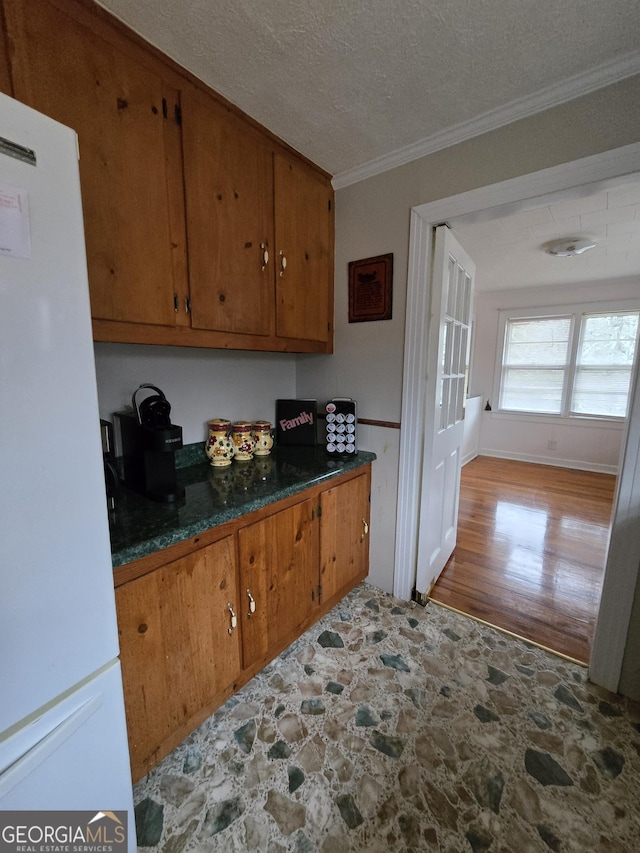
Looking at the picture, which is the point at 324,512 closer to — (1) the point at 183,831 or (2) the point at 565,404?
(1) the point at 183,831

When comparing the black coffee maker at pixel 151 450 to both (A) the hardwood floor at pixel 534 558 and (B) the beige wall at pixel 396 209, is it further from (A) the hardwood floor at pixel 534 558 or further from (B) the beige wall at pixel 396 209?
(A) the hardwood floor at pixel 534 558

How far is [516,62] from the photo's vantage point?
1.12 metres

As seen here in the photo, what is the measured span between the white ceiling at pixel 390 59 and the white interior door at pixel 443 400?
11.5 inches

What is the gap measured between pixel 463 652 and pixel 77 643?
62.6 inches

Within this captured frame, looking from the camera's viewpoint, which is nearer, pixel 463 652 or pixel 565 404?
pixel 463 652

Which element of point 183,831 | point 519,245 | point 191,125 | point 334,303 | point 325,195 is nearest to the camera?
point 183,831

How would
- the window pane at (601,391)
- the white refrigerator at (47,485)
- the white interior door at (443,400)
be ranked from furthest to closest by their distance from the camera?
1. the window pane at (601,391)
2. the white interior door at (443,400)
3. the white refrigerator at (47,485)

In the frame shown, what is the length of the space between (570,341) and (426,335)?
3.86 m

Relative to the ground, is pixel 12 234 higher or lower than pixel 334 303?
lower

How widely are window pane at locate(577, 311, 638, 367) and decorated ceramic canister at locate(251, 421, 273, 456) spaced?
448 cm

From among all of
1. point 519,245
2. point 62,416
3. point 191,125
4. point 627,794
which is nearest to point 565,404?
point 519,245

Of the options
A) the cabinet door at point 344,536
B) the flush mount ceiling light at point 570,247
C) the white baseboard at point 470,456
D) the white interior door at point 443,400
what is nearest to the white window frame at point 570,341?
the white baseboard at point 470,456

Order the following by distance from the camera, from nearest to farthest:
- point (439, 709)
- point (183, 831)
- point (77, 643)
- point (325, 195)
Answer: point (77, 643) → point (183, 831) → point (439, 709) → point (325, 195)

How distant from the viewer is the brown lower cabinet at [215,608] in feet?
3.19
